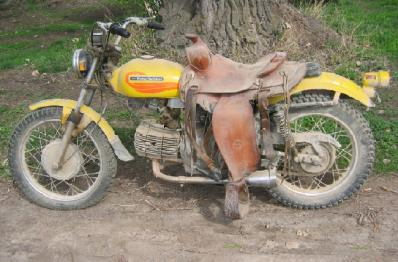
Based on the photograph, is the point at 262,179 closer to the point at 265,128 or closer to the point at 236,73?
A: the point at 265,128

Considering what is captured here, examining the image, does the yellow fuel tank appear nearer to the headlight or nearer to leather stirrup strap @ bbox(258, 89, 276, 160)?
the headlight

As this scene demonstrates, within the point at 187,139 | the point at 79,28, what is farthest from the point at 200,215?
the point at 79,28

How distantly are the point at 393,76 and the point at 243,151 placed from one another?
11.6 feet

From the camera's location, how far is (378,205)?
13.6ft

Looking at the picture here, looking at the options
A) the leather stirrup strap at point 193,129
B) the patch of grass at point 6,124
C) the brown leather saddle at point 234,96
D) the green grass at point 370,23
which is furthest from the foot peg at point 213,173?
the green grass at point 370,23

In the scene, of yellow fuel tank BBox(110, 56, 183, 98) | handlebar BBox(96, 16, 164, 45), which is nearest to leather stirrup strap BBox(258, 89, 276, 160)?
yellow fuel tank BBox(110, 56, 183, 98)

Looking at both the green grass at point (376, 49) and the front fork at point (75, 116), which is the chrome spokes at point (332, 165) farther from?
the front fork at point (75, 116)

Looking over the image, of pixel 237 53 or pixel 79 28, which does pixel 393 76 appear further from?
pixel 79 28

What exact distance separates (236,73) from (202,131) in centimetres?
49

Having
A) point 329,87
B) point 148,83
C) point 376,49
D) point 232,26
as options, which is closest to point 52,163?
point 148,83

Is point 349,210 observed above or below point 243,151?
below

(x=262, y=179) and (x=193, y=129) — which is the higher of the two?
(x=193, y=129)

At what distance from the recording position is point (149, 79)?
3.88m

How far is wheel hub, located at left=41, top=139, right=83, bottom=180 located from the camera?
424 centimetres
